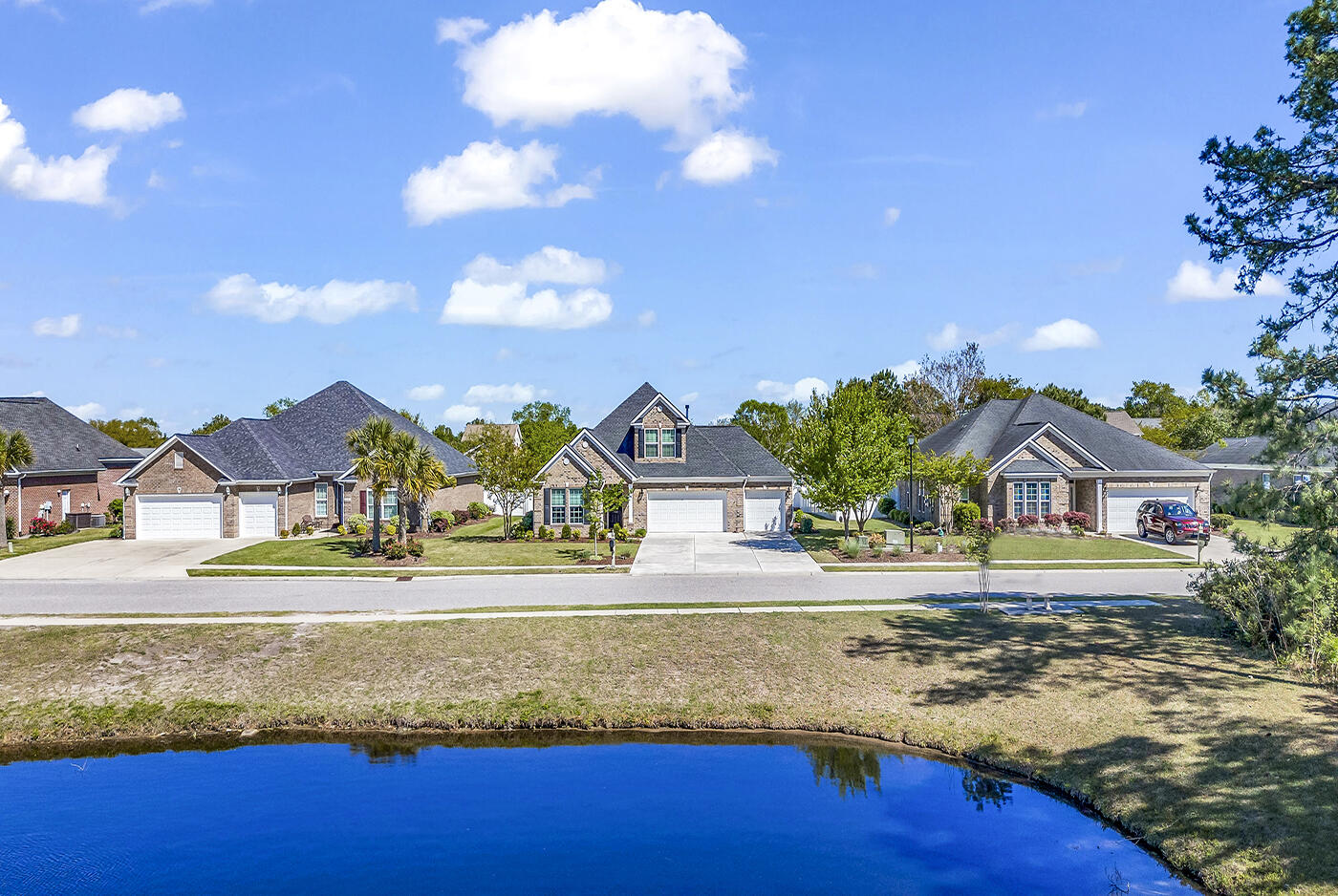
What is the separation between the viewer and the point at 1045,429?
4300 centimetres

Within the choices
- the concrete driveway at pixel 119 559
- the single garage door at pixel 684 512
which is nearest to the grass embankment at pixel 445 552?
the concrete driveway at pixel 119 559

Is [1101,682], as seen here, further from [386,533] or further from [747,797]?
[386,533]

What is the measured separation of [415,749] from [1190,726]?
14.6m

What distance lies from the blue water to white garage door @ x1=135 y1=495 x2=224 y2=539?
2589 cm

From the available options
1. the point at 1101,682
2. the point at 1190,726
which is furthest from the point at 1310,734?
the point at 1101,682

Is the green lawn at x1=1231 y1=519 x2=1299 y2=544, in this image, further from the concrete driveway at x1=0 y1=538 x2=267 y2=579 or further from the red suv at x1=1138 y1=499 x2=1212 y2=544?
the concrete driveway at x1=0 y1=538 x2=267 y2=579

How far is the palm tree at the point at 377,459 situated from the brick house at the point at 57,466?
802 inches

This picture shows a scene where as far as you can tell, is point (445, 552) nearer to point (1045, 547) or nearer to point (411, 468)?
point (411, 468)

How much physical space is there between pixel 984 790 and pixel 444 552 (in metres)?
25.8

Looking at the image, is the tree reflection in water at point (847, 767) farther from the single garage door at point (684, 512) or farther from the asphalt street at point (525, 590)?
the single garage door at point (684, 512)

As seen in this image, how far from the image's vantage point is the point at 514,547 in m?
37.0

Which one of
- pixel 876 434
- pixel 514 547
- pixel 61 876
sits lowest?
pixel 61 876

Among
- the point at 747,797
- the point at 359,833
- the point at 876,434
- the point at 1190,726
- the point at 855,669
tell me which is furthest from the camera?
the point at 876,434

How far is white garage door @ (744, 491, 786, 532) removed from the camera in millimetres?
42875
